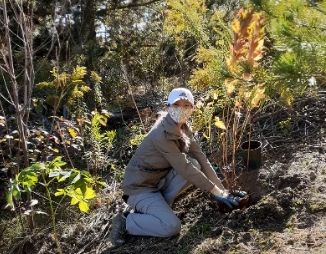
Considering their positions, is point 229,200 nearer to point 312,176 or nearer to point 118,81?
point 312,176

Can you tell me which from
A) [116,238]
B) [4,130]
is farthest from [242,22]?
[4,130]

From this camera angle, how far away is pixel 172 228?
11.3 feet

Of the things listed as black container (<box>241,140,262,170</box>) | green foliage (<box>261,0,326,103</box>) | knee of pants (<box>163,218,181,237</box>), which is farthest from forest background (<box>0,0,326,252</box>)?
knee of pants (<box>163,218,181,237</box>)

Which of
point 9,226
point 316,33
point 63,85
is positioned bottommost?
point 9,226

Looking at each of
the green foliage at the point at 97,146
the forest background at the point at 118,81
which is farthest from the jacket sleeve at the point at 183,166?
the green foliage at the point at 97,146

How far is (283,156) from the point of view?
419 centimetres

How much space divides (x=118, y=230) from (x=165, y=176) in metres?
0.49

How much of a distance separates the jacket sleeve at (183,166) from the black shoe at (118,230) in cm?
57

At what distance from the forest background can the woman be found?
0.82 ft

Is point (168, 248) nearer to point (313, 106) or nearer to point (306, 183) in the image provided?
point (306, 183)

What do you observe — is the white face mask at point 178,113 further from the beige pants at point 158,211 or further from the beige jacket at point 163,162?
the beige pants at point 158,211

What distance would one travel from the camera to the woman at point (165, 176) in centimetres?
343

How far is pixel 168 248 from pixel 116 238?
41cm

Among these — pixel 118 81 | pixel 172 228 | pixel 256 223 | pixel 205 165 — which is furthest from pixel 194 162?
pixel 118 81
